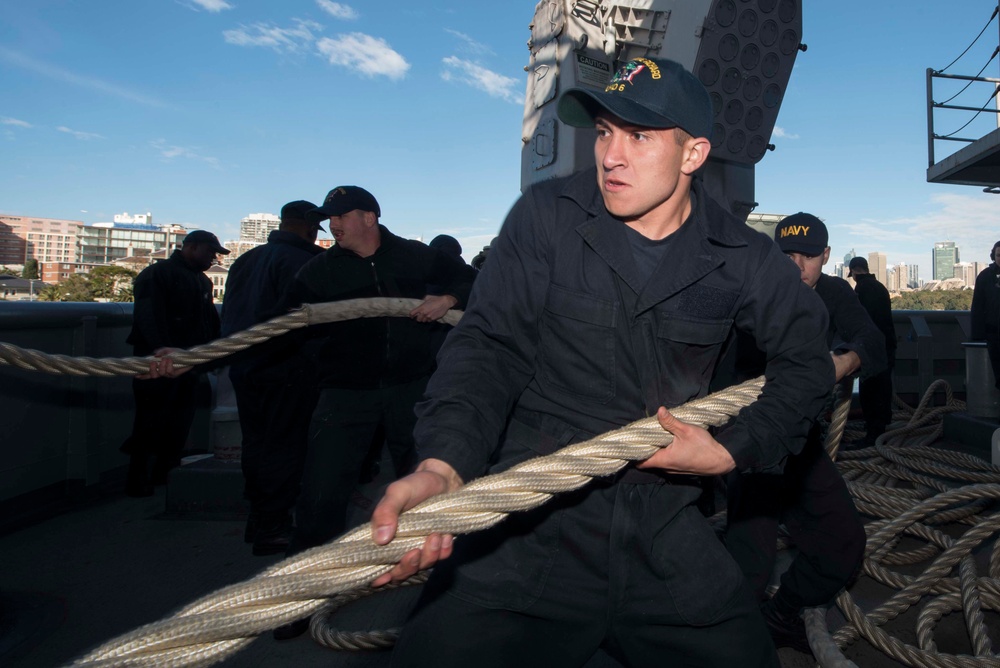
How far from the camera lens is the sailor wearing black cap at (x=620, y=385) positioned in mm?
1440

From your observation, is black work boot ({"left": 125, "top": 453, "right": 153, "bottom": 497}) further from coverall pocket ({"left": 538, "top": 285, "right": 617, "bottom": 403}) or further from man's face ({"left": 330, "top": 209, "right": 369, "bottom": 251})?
coverall pocket ({"left": 538, "top": 285, "right": 617, "bottom": 403})

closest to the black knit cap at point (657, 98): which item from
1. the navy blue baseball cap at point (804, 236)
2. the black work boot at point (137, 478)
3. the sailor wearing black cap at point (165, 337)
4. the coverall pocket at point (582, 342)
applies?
the coverall pocket at point (582, 342)

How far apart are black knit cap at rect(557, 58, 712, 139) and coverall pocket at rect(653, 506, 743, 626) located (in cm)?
90

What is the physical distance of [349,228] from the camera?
11.6 feet

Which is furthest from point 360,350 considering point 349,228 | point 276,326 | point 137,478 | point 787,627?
point 137,478

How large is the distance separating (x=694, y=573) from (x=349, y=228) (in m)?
2.59

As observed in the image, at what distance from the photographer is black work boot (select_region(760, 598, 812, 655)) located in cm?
280

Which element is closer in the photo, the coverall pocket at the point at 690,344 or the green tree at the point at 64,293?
the coverall pocket at the point at 690,344

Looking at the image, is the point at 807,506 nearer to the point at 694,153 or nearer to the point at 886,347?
the point at 694,153

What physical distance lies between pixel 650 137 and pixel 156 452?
4847mm

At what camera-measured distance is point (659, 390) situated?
1.62 metres

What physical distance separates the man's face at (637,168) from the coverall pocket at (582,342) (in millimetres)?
229

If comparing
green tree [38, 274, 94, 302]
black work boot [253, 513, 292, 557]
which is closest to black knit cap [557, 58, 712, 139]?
black work boot [253, 513, 292, 557]

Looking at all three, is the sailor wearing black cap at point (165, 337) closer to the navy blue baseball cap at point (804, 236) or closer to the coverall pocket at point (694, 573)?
the navy blue baseball cap at point (804, 236)
